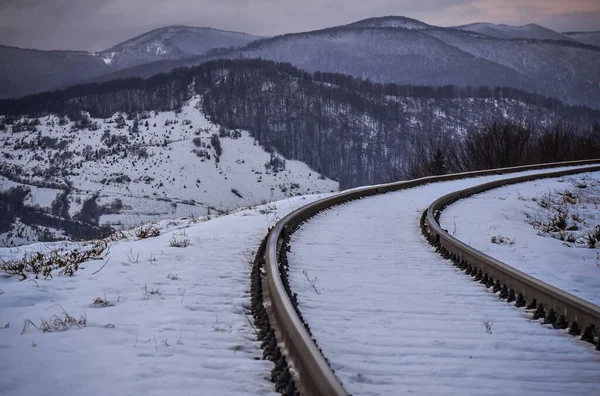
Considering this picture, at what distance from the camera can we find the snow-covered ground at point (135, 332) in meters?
2.92

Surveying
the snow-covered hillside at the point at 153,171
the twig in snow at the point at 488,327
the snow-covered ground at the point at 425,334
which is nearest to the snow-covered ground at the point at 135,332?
the snow-covered ground at the point at 425,334

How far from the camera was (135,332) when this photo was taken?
382 cm

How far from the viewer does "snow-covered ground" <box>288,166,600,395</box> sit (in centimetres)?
296

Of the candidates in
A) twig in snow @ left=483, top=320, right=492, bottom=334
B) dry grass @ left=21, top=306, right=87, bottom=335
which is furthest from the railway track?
dry grass @ left=21, top=306, right=87, bottom=335

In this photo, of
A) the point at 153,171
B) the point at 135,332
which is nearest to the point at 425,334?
the point at 135,332

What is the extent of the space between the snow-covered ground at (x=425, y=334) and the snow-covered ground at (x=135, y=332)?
0.68 metres

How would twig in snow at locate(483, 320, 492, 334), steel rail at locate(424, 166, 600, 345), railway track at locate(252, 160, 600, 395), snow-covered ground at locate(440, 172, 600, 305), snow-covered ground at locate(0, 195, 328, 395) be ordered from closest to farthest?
1. railway track at locate(252, 160, 600, 395)
2. snow-covered ground at locate(0, 195, 328, 395)
3. steel rail at locate(424, 166, 600, 345)
4. twig in snow at locate(483, 320, 492, 334)
5. snow-covered ground at locate(440, 172, 600, 305)

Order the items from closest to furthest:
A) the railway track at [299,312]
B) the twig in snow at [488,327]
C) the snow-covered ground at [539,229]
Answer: the railway track at [299,312] < the twig in snow at [488,327] < the snow-covered ground at [539,229]

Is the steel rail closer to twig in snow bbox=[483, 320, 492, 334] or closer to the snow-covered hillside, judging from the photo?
twig in snow bbox=[483, 320, 492, 334]

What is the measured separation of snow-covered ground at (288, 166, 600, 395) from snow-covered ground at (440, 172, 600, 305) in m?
1.50

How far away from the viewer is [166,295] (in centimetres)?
493

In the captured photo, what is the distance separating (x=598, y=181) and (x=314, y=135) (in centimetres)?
17980

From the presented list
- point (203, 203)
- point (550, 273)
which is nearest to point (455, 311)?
point (550, 273)

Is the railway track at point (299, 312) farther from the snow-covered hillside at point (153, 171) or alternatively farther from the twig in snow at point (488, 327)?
the snow-covered hillside at point (153, 171)
